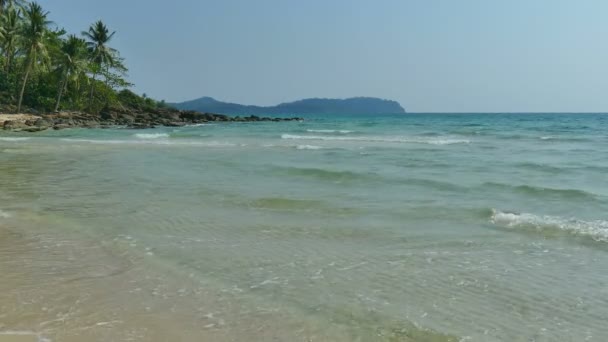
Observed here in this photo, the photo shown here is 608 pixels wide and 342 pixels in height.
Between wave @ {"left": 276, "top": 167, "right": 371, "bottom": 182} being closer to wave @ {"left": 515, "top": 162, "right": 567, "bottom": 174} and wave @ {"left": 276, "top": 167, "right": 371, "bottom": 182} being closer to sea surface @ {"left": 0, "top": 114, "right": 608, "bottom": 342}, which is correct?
sea surface @ {"left": 0, "top": 114, "right": 608, "bottom": 342}

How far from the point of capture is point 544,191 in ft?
40.5

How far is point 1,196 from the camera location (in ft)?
35.4

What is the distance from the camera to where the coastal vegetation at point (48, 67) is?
152 ft

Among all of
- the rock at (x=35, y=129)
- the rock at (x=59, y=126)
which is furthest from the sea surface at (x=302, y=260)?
the rock at (x=59, y=126)

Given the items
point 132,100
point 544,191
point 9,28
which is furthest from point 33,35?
point 544,191

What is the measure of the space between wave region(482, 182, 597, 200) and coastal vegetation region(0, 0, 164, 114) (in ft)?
142

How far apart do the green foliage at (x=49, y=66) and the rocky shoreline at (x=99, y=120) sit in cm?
353

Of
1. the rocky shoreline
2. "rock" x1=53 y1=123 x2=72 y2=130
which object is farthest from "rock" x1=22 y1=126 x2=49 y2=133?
"rock" x1=53 y1=123 x2=72 y2=130

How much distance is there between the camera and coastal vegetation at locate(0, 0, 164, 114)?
46.3 m

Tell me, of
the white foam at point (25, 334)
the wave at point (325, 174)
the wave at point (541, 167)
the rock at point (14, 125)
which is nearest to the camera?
the white foam at point (25, 334)

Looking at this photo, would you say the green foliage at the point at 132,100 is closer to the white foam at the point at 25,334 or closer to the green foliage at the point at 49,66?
the green foliage at the point at 49,66

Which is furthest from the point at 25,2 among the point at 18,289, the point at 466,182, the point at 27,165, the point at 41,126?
the point at 18,289

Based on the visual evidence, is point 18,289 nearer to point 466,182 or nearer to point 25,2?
point 466,182

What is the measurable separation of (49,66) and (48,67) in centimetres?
147
